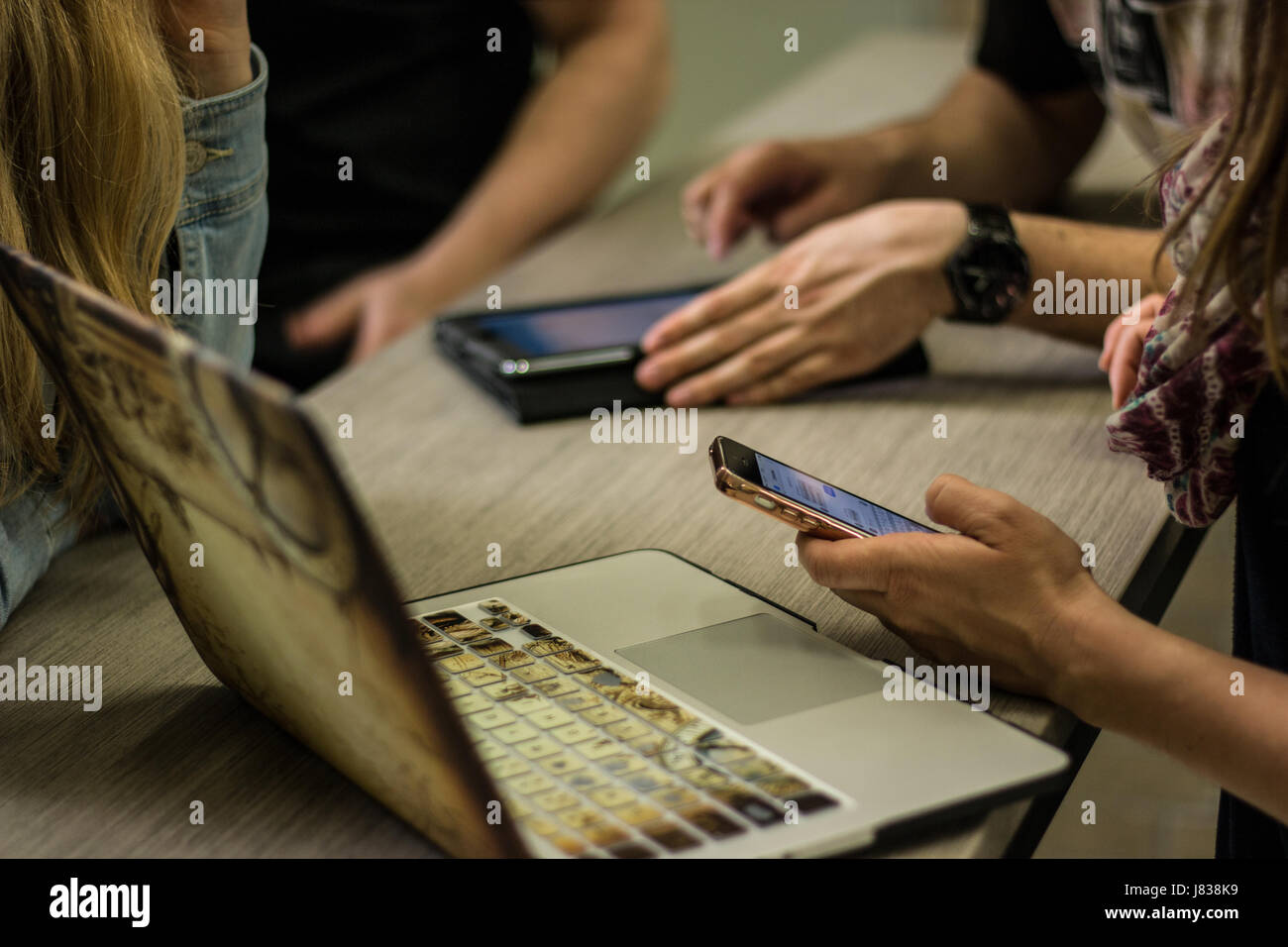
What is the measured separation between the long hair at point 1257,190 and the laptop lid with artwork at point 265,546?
0.39m

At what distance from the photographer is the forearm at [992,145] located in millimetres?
1138

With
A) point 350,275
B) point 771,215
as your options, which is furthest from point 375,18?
point 771,215

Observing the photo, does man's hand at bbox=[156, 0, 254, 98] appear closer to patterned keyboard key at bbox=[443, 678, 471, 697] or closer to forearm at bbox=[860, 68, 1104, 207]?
patterned keyboard key at bbox=[443, 678, 471, 697]

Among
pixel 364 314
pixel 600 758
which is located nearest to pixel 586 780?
pixel 600 758

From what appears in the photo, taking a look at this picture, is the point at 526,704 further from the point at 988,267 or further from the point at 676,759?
the point at 988,267

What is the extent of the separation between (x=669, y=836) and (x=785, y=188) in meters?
0.77

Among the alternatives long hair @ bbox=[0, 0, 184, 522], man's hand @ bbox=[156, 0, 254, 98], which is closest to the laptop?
long hair @ bbox=[0, 0, 184, 522]

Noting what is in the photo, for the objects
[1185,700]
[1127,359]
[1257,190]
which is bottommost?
[1185,700]

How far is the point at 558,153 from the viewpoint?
1389 mm

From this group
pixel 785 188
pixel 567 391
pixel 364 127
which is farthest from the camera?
pixel 364 127

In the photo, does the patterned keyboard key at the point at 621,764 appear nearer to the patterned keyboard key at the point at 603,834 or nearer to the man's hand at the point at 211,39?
the patterned keyboard key at the point at 603,834

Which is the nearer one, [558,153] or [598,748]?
[598,748]

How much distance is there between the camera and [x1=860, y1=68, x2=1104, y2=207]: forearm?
3.73 ft

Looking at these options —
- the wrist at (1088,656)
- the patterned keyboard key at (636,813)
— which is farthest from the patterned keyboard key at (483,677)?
the wrist at (1088,656)
